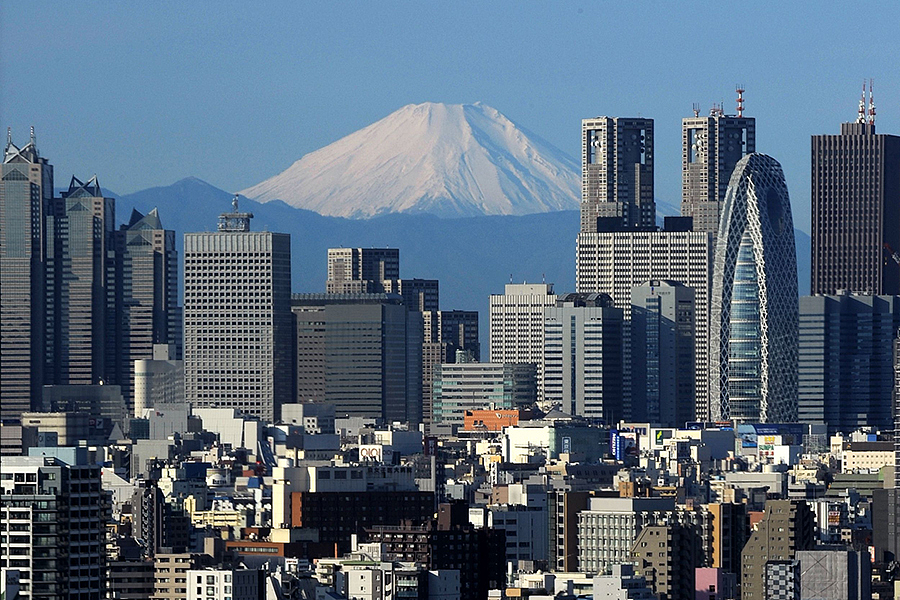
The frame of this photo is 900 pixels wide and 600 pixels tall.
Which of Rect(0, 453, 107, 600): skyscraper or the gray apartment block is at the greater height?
Rect(0, 453, 107, 600): skyscraper

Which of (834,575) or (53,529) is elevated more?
(53,529)

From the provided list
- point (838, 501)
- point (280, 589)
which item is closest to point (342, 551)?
point (280, 589)

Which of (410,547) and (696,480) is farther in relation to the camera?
(696,480)

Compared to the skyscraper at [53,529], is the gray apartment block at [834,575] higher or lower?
lower

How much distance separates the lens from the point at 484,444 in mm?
191875

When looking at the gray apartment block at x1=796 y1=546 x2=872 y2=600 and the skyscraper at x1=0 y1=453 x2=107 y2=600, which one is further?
the gray apartment block at x1=796 y1=546 x2=872 y2=600

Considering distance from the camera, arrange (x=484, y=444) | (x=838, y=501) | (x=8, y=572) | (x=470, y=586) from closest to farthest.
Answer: (x=8, y=572)
(x=470, y=586)
(x=838, y=501)
(x=484, y=444)

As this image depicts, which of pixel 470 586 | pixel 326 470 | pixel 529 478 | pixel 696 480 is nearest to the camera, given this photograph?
pixel 470 586

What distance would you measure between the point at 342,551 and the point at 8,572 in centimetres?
4611

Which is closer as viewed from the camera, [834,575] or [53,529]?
[53,529]

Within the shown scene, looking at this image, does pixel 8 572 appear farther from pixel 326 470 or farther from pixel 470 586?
pixel 326 470

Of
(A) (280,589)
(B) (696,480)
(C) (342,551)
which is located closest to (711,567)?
(C) (342,551)

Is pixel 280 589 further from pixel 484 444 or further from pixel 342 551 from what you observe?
pixel 484 444

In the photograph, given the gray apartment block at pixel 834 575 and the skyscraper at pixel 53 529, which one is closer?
the skyscraper at pixel 53 529
